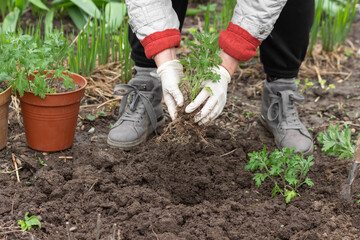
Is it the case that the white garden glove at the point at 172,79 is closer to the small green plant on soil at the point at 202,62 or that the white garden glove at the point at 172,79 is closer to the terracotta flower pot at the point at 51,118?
the small green plant on soil at the point at 202,62

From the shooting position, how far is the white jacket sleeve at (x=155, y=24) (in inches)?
81.5

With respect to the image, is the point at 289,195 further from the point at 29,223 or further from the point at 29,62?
the point at 29,62

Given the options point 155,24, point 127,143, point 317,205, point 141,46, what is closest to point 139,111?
point 127,143

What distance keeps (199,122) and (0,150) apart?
938 millimetres

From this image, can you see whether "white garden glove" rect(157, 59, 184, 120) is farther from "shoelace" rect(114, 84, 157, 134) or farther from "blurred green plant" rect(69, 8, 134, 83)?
"blurred green plant" rect(69, 8, 134, 83)

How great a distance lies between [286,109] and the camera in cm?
257

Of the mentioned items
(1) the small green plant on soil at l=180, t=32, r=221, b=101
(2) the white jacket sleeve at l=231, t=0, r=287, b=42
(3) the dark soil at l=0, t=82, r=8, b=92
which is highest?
(2) the white jacket sleeve at l=231, t=0, r=287, b=42

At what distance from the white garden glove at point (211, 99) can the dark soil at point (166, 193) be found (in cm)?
24

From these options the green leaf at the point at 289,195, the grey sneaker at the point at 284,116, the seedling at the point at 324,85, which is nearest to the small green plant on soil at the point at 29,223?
the green leaf at the point at 289,195

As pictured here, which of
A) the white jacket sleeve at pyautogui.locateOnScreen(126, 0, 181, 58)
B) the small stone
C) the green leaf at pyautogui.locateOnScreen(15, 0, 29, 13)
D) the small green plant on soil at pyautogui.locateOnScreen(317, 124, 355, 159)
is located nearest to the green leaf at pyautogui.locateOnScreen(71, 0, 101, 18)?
the green leaf at pyautogui.locateOnScreen(15, 0, 29, 13)

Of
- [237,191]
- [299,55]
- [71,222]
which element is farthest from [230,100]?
[71,222]

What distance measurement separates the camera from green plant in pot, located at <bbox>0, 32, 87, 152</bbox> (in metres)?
2.05

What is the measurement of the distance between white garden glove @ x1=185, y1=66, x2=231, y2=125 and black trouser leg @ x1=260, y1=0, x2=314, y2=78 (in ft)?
1.48

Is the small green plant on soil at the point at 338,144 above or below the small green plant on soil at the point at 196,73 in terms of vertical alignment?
below
